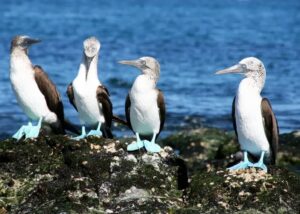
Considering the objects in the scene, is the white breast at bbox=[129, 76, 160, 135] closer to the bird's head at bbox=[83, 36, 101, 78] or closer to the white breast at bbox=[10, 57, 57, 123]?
the bird's head at bbox=[83, 36, 101, 78]

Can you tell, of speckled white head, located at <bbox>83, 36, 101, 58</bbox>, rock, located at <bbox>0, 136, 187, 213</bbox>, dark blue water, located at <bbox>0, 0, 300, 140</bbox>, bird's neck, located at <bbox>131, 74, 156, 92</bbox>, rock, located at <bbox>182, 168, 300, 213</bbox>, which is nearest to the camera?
rock, located at <bbox>182, 168, 300, 213</bbox>

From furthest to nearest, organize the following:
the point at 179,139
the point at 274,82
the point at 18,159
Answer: the point at 274,82 < the point at 179,139 < the point at 18,159

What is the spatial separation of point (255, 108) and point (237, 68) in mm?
583

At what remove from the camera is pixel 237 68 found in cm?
1114

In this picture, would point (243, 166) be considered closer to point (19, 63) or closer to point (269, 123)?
point (269, 123)

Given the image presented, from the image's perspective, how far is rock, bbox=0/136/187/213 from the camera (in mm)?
9953

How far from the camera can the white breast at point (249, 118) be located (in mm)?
10898

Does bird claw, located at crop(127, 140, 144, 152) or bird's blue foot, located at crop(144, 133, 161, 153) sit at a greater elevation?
bird claw, located at crop(127, 140, 144, 152)

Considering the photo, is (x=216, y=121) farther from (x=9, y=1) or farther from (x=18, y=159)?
(x=9, y=1)

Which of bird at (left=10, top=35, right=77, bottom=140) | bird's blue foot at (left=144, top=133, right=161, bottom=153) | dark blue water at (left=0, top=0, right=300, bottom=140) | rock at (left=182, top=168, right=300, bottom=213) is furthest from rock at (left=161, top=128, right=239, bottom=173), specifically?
rock at (left=182, top=168, right=300, bottom=213)

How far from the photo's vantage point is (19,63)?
11.9 m

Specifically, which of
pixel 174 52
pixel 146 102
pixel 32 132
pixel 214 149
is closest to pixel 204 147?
pixel 214 149

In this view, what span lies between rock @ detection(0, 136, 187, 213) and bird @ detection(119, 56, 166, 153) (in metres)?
0.53

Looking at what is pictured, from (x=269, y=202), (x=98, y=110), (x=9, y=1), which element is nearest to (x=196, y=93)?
(x=98, y=110)
